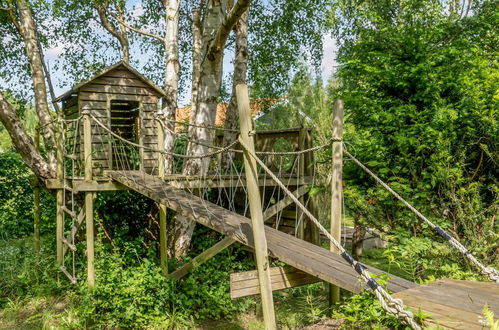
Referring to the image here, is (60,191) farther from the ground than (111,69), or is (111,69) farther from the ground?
(111,69)

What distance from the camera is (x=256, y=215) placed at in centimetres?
343

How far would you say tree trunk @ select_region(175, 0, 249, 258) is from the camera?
255 inches

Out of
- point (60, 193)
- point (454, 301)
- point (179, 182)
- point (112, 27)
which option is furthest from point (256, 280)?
point (112, 27)

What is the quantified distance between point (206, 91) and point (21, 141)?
314 cm

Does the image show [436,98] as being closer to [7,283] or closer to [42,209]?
[7,283]

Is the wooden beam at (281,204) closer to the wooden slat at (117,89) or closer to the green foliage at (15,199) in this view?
the wooden slat at (117,89)

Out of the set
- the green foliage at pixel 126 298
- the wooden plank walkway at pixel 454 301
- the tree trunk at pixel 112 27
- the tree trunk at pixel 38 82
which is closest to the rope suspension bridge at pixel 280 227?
the wooden plank walkway at pixel 454 301

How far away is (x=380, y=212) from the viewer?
5.00 m

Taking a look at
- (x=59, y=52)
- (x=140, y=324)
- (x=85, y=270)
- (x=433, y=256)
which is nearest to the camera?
(x=433, y=256)

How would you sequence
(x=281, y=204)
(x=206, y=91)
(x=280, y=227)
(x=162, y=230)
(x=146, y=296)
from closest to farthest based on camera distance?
(x=146, y=296)
(x=162, y=230)
(x=206, y=91)
(x=281, y=204)
(x=280, y=227)

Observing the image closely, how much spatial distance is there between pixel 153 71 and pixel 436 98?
455 inches

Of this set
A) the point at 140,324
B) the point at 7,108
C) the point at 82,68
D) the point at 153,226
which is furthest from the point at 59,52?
the point at 140,324

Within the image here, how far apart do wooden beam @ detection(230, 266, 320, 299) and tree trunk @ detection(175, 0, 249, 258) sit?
3242 mm

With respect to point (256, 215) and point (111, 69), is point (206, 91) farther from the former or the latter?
point (256, 215)
